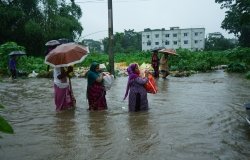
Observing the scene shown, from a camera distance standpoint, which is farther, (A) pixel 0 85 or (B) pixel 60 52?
(A) pixel 0 85

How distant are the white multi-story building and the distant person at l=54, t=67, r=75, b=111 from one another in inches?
3321

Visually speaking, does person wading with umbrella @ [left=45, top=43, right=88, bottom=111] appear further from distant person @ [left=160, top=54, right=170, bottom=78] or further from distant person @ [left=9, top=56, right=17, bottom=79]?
distant person @ [left=9, top=56, right=17, bottom=79]

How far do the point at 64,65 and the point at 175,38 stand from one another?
87937 millimetres

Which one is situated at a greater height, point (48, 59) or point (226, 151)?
point (48, 59)

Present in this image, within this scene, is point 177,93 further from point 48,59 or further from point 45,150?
point 45,150

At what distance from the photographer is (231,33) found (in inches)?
2413

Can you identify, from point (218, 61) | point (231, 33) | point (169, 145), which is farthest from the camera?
point (231, 33)

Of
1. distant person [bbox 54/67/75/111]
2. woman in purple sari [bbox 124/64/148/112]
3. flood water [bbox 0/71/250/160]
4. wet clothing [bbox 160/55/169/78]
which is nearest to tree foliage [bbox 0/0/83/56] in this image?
wet clothing [bbox 160/55/169/78]

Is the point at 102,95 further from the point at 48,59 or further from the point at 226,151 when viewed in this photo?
the point at 226,151

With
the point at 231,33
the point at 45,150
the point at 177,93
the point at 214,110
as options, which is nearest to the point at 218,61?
the point at 177,93

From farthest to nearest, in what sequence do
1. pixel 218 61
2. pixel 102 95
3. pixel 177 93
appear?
pixel 218 61
pixel 177 93
pixel 102 95

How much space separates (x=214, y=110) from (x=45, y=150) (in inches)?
190

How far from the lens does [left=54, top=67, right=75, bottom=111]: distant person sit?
991 cm

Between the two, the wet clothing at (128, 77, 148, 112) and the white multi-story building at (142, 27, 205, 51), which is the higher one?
the white multi-story building at (142, 27, 205, 51)
